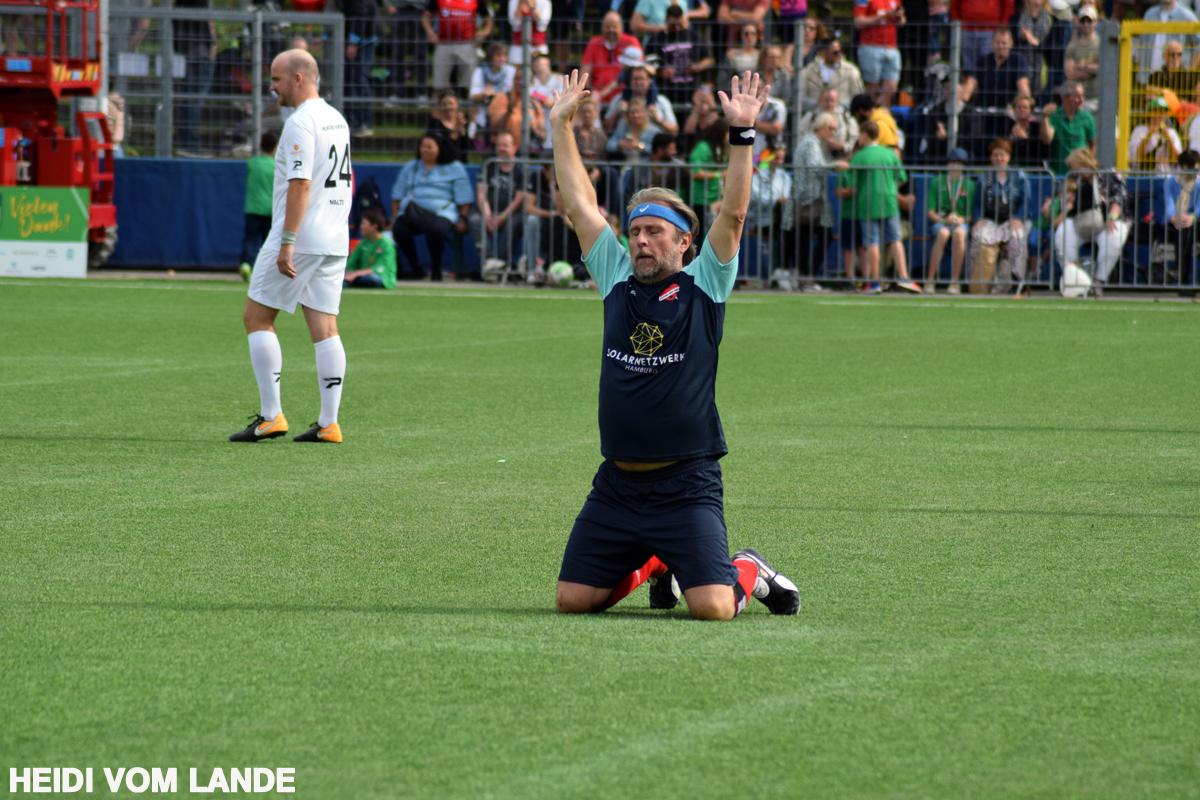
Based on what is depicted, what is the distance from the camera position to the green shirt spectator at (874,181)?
73.7ft

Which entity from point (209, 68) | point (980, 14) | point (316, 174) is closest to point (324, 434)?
point (316, 174)

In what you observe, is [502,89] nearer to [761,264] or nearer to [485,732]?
[761,264]

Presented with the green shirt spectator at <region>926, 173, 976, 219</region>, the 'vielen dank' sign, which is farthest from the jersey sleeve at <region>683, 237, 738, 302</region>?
the 'vielen dank' sign

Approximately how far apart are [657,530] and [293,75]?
5.32 meters

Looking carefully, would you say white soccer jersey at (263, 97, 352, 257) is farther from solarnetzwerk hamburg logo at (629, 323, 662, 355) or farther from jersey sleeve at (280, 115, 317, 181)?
solarnetzwerk hamburg logo at (629, 323, 662, 355)

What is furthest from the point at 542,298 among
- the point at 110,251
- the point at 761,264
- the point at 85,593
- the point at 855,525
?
the point at 85,593

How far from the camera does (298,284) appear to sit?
10.8m

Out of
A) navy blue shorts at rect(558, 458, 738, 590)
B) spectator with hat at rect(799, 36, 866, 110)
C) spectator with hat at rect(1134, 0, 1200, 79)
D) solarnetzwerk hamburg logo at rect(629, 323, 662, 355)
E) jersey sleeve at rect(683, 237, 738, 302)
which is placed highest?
spectator with hat at rect(1134, 0, 1200, 79)

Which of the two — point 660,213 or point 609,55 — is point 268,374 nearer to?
point 660,213

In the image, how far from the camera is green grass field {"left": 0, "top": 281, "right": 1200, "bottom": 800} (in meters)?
4.45

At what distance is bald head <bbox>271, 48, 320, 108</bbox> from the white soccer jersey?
82 millimetres

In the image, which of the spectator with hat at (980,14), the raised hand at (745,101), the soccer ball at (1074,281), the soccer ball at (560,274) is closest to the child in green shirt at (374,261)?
the soccer ball at (560,274)

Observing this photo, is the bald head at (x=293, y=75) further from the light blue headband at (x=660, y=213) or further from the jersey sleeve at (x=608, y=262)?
the light blue headband at (x=660, y=213)

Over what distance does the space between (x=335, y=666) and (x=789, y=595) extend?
1.61 m
